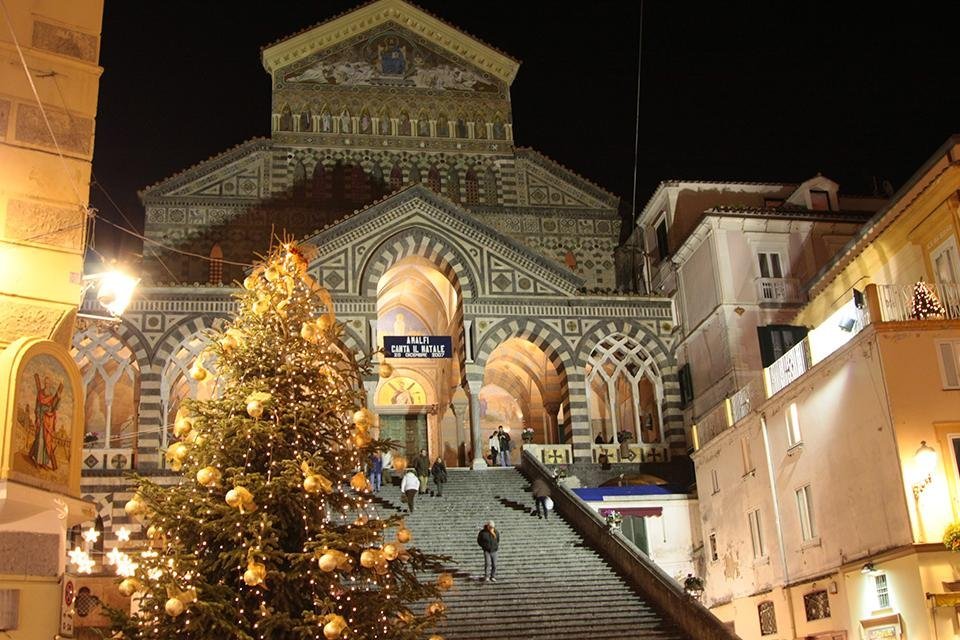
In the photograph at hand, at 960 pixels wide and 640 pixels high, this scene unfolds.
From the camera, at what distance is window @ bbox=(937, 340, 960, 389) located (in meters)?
18.1

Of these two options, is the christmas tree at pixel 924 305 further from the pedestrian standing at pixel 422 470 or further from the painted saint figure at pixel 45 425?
the painted saint figure at pixel 45 425

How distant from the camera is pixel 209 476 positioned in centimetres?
1131

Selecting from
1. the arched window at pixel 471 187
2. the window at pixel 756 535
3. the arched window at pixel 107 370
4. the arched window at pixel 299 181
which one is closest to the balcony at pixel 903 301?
the window at pixel 756 535

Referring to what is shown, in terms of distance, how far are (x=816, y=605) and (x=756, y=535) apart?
316 cm

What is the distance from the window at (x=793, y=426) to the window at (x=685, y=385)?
11.3 meters

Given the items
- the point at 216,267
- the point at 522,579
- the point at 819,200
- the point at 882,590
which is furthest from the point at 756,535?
the point at 216,267

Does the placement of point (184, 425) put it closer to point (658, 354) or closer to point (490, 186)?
point (658, 354)

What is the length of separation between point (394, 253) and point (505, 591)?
50.7ft

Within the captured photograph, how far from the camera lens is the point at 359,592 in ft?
38.4

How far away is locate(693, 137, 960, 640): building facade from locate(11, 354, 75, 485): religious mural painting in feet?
43.5

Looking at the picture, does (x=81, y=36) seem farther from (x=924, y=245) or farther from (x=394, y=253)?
(x=394, y=253)

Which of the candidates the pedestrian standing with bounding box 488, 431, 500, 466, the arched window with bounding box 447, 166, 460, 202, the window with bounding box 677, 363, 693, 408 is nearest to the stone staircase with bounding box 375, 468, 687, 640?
the pedestrian standing with bounding box 488, 431, 500, 466

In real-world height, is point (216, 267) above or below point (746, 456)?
above

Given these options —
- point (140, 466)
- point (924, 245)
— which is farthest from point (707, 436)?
point (140, 466)
